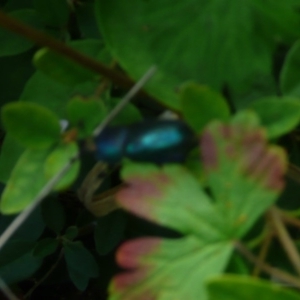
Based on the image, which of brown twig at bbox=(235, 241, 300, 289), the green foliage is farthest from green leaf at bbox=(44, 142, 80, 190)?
brown twig at bbox=(235, 241, 300, 289)

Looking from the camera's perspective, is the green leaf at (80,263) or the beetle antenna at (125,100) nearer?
the beetle antenna at (125,100)

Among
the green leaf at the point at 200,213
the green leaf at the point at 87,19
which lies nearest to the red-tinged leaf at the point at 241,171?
the green leaf at the point at 200,213

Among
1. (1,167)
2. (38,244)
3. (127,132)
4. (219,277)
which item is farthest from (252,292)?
(38,244)

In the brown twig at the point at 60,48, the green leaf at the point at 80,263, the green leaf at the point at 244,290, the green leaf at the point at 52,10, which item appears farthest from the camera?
the green leaf at the point at 80,263

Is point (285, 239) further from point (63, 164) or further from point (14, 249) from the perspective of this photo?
point (14, 249)

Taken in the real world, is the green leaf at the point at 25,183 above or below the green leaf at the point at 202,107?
below

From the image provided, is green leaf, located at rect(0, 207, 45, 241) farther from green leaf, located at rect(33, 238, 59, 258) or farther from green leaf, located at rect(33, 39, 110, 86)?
green leaf, located at rect(33, 39, 110, 86)

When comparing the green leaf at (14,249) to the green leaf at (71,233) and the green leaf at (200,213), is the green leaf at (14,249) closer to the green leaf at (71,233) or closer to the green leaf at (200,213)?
the green leaf at (71,233)

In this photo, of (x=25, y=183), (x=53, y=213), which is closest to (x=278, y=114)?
(x=25, y=183)
